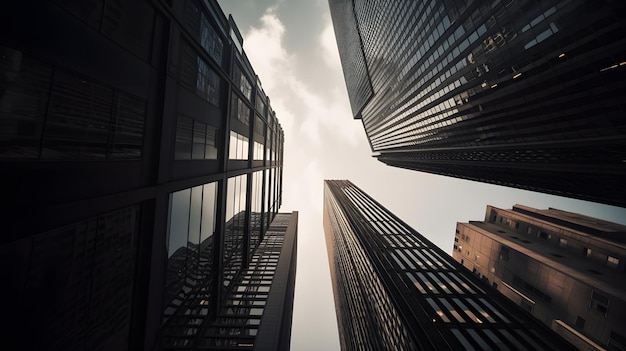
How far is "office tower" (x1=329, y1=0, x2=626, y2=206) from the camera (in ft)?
110

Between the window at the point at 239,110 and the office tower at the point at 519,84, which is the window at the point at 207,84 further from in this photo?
the office tower at the point at 519,84

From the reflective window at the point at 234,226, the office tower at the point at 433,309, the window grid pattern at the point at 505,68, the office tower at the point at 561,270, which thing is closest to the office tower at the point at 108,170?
the reflective window at the point at 234,226

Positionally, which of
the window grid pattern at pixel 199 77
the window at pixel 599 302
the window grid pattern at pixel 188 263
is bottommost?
the window at pixel 599 302

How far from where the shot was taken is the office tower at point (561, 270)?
40.7 meters

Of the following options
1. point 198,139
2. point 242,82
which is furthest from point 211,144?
point 242,82

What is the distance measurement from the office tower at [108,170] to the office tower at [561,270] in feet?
203

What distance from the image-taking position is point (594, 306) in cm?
4150

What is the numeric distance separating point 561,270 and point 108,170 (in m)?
71.1

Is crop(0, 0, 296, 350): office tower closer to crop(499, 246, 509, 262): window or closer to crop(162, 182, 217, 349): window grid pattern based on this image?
crop(162, 182, 217, 349): window grid pattern

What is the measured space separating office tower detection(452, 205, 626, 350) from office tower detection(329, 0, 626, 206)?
13.8 m

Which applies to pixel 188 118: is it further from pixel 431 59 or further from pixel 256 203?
pixel 431 59

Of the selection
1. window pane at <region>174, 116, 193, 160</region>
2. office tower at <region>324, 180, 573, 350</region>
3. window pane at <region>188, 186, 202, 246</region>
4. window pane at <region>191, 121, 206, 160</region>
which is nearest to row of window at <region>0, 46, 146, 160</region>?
window pane at <region>174, 116, 193, 160</region>

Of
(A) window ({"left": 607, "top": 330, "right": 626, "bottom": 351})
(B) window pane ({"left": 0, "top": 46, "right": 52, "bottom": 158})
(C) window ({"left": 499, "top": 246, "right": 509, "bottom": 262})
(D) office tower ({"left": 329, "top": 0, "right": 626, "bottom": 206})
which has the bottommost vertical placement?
(A) window ({"left": 607, "top": 330, "right": 626, "bottom": 351})

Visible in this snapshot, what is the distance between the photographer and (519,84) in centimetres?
4438
